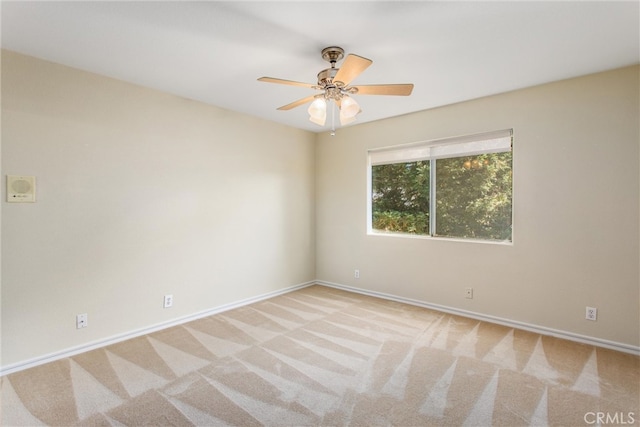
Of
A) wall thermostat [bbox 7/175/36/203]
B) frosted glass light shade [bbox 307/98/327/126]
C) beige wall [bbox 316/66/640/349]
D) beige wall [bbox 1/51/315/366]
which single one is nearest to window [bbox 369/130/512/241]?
beige wall [bbox 316/66/640/349]

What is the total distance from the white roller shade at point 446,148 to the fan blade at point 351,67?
1.99 metres

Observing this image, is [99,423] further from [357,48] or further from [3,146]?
[357,48]

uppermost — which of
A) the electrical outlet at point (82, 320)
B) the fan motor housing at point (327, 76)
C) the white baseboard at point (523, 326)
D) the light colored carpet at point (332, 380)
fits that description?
the fan motor housing at point (327, 76)

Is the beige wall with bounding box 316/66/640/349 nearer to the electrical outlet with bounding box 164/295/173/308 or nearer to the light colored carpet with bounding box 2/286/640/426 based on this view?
the light colored carpet with bounding box 2/286/640/426

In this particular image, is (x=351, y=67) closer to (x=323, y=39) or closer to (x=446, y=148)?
(x=323, y=39)

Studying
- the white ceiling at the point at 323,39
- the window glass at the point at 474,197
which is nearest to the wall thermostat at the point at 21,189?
the white ceiling at the point at 323,39

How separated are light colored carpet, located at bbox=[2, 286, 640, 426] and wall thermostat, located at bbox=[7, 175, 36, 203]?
4.24 ft

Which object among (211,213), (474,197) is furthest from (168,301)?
(474,197)

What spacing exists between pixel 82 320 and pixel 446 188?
390cm

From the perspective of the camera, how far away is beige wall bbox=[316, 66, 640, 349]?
2602 millimetres

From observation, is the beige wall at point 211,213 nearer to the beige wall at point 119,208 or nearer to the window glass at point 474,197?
the beige wall at point 119,208

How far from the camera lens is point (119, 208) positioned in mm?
2850

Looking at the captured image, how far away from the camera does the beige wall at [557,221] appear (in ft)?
8.54

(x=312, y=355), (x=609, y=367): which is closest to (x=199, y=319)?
(x=312, y=355)
